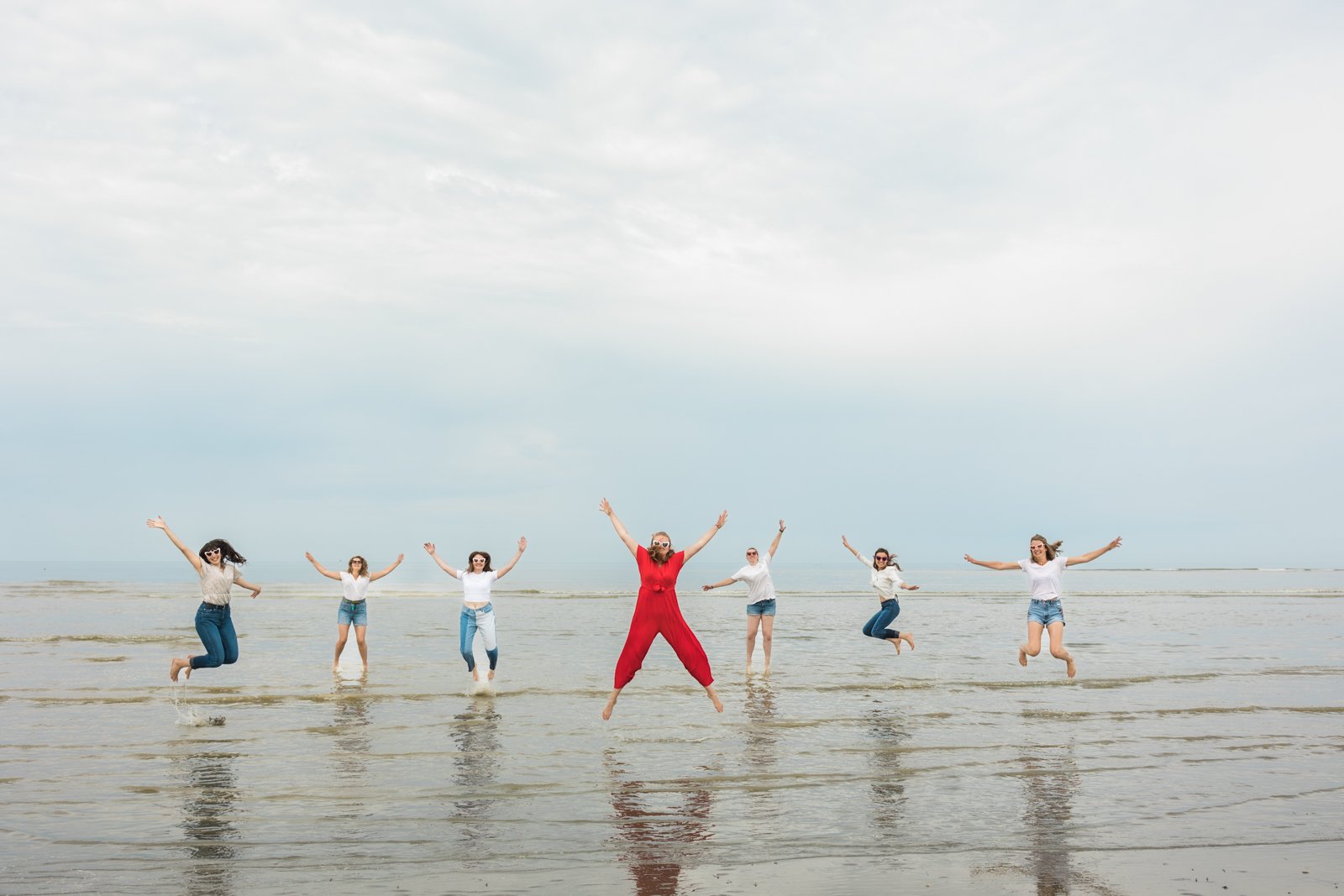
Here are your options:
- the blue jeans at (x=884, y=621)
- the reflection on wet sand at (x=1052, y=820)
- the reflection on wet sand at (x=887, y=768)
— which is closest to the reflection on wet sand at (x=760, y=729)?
the reflection on wet sand at (x=887, y=768)

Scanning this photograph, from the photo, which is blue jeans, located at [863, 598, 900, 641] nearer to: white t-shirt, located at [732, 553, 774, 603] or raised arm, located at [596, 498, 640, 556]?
white t-shirt, located at [732, 553, 774, 603]

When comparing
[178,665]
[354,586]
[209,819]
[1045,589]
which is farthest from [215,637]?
[1045,589]

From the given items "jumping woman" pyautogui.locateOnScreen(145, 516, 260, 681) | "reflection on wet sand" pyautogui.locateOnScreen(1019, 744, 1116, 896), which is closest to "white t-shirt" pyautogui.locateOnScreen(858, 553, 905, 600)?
"reflection on wet sand" pyautogui.locateOnScreen(1019, 744, 1116, 896)

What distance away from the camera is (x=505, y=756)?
1012 cm

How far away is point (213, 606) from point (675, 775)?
7793 mm

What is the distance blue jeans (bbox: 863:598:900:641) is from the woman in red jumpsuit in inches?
270

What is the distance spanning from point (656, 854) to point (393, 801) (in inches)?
112

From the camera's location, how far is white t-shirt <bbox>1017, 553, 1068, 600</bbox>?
14.0 m

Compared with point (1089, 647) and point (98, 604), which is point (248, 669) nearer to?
point (1089, 647)

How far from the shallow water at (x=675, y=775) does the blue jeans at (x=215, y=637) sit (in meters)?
0.78

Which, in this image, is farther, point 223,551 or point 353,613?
point 353,613

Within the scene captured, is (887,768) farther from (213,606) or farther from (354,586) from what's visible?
(354,586)

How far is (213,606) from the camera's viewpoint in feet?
43.1

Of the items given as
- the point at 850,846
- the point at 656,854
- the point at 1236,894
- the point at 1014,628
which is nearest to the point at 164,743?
the point at 656,854
